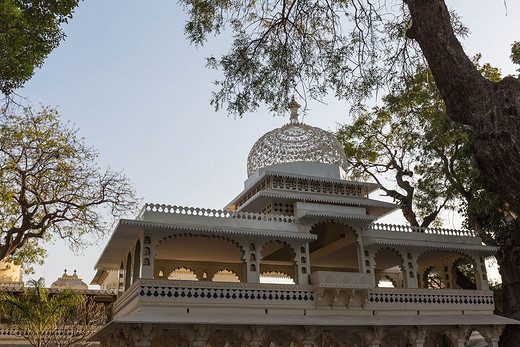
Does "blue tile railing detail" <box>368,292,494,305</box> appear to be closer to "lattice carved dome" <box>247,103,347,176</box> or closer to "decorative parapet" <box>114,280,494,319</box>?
"decorative parapet" <box>114,280,494,319</box>

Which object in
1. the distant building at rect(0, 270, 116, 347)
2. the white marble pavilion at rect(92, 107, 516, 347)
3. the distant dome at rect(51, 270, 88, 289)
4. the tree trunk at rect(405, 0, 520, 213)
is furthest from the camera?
the distant dome at rect(51, 270, 88, 289)

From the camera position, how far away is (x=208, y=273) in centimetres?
1969

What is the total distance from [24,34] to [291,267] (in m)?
14.6

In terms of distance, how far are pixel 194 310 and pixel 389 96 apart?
7750 mm

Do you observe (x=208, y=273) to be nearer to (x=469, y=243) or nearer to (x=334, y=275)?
(x=334, y=275)

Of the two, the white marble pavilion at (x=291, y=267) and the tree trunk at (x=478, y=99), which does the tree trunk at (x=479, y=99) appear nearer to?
the tree trunk at (x=478, y=99)

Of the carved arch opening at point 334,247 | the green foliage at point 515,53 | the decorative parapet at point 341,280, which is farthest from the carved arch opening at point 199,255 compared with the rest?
the green foliage at point 515,53

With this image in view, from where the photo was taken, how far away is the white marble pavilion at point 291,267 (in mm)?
14523

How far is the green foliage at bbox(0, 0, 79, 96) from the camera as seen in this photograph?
912 cm

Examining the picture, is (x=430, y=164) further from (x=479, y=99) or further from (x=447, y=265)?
(x=479, y=99)

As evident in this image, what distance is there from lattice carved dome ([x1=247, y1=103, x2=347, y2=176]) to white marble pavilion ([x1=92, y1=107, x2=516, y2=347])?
4 centimetres

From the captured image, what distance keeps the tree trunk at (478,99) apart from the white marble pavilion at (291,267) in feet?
30.7

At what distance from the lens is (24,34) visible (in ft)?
31.7

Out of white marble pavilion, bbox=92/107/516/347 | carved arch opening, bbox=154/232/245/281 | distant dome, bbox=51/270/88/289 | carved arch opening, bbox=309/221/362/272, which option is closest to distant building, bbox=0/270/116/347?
distant dome, bbox=51/270/88/289
